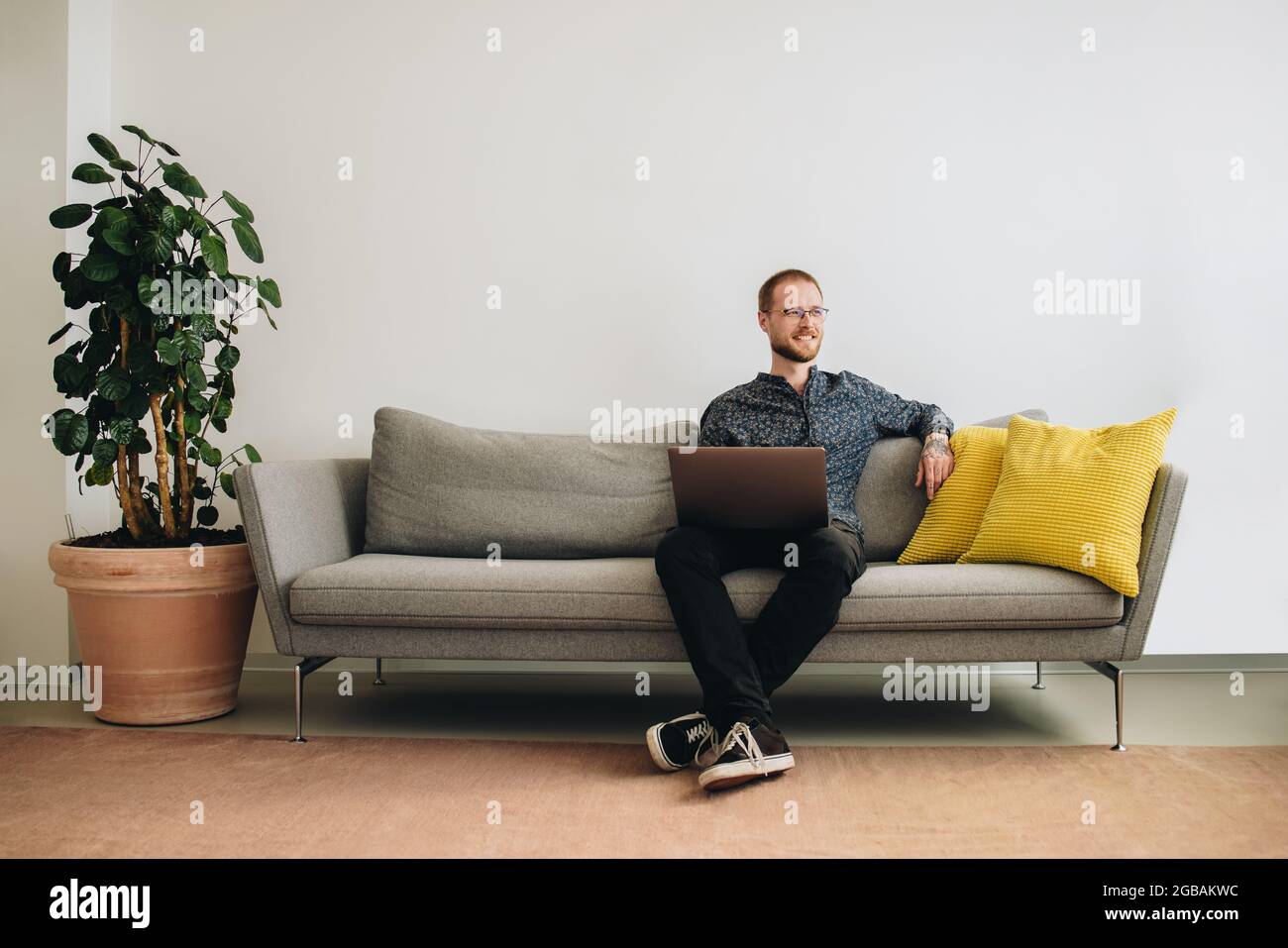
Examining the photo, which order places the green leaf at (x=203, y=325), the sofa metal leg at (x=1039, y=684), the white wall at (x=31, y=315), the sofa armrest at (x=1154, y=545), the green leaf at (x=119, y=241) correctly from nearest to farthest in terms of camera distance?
1. the sofa armrest at (x=1154, y=545)
2. the green leaf at (x=119, y=241)
3. the green leaf at (x=203, y=325)
4. the sofa metal leg at (x=1039, y=684)
5. the white wall at (x=31, y=315)

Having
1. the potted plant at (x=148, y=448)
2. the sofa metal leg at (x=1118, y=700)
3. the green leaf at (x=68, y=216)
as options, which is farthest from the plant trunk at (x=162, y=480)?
the sofa metal leg at (x=1118, y=700)

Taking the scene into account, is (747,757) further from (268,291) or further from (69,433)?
(69,433)

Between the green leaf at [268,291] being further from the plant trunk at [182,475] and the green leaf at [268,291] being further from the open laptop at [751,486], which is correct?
the open laptop at [751,486]

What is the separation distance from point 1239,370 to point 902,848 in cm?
220

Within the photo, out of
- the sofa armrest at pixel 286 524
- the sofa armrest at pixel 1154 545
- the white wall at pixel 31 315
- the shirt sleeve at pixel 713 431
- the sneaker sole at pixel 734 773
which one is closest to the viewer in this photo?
the sneaker sole at pixel 734 773

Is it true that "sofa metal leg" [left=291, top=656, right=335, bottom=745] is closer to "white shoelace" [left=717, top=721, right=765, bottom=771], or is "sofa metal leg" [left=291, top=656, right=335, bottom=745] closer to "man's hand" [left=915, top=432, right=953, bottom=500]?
"white shoelace" [left=717, top=721, right=765, bottom=771]

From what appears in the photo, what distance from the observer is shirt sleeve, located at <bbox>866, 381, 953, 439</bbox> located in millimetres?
2660

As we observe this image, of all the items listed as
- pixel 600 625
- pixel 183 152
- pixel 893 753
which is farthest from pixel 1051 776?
pixel 183 152

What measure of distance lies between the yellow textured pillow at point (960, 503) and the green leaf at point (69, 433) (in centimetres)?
214

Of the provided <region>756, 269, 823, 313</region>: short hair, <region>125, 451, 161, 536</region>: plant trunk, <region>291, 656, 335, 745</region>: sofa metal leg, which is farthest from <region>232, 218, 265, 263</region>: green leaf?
<region>756, 269, 823, 313</region>: short hair

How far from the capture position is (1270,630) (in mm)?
2982

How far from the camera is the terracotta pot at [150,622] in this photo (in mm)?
2389

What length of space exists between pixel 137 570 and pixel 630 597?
1.24 metres

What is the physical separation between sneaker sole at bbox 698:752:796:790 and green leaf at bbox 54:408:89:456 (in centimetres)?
177
